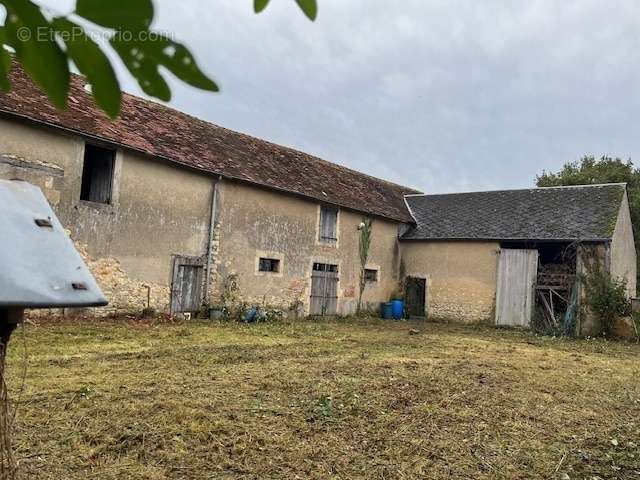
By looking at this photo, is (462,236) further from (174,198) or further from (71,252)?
(71,252)

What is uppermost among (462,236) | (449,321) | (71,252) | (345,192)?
(345,192)

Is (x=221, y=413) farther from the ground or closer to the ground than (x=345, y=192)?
closer to the ground

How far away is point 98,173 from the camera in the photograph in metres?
11.0

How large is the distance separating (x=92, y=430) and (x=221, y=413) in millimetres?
1048

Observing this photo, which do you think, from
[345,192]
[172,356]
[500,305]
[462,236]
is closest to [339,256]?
[345,192]

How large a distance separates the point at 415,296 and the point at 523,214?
4607mm

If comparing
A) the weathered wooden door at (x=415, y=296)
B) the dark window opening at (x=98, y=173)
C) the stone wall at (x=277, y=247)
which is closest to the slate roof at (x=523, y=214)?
the weathered wooden door at (x=415, y=296)

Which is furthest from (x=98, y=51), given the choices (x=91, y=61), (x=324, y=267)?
(x=324, y=267)

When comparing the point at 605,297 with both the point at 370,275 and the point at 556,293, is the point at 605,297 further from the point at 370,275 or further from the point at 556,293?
the point at 370,275

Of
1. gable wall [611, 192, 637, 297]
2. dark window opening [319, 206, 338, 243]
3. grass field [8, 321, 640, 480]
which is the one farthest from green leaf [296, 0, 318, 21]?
gable wall [611, 192, 637, 297]

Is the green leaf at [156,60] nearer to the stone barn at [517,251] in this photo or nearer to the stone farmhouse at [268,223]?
the stone farmhouse at [268,223]

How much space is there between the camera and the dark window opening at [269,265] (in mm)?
13852

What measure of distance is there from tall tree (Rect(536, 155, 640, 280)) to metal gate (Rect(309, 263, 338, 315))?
20.0 metres

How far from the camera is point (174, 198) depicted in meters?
11.9
